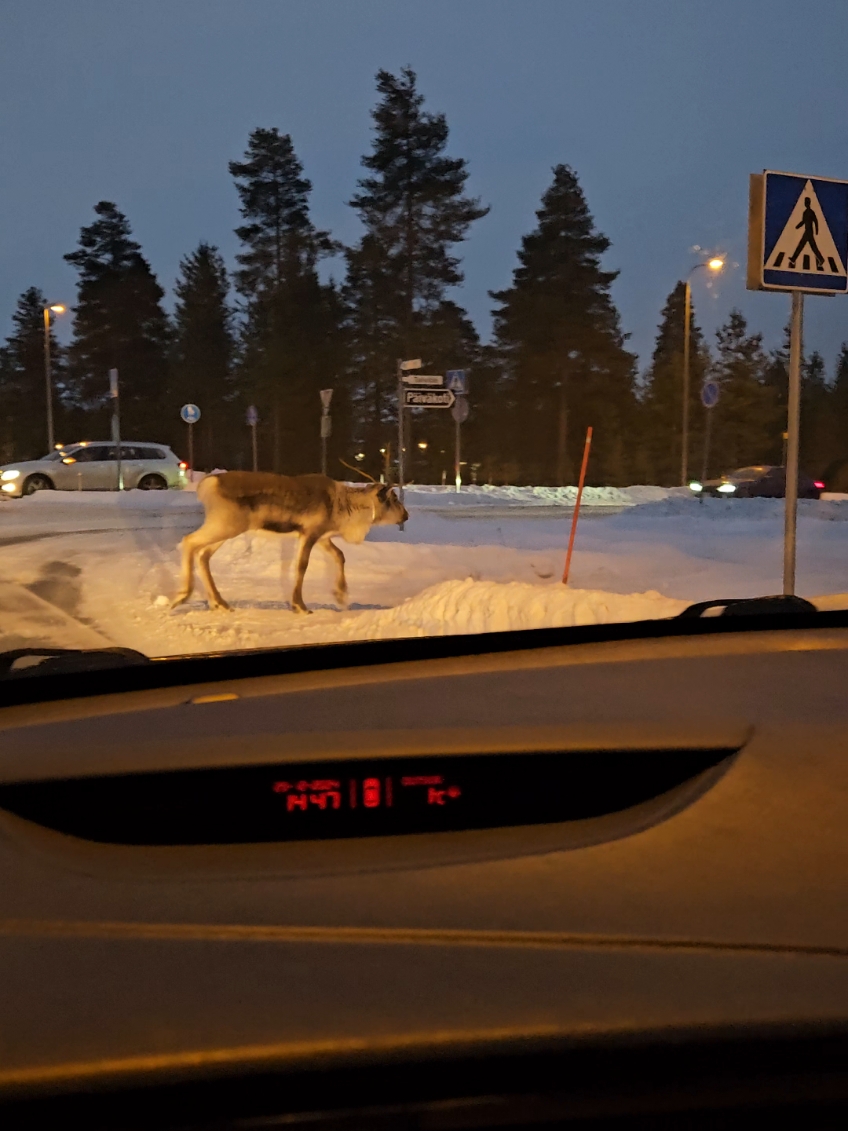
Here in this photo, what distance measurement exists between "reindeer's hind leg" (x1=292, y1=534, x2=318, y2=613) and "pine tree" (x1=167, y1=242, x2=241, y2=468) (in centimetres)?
5991

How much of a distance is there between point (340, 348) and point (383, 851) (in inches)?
2494

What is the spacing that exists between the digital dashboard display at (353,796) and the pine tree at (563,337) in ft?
195

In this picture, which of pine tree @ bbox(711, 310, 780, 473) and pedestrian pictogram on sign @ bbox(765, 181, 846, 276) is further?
pine tree @ bbox(711, 310, 780, 473)

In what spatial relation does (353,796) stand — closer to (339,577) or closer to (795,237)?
(795,237)

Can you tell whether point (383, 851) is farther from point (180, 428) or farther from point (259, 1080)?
point (180, 428)

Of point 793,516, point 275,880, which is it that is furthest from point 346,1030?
point 793,516

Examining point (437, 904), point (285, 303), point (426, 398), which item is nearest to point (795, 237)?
point (437, 904)

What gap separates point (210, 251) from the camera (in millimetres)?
74750

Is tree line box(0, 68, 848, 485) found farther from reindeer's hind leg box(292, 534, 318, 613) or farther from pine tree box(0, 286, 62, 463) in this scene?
reindeer's hind leg box(292, 534, 318, 613)

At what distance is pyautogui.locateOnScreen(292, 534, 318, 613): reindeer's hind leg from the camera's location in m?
11.2

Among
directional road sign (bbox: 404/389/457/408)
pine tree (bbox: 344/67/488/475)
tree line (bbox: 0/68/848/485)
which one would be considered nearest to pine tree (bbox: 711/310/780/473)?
tree line (bbox: 0/68/848/485)

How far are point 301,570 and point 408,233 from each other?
44362 mm

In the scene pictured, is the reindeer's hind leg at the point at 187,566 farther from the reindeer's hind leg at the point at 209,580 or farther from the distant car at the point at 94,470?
the distant car at the point at 94,470

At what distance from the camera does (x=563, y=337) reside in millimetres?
59625
